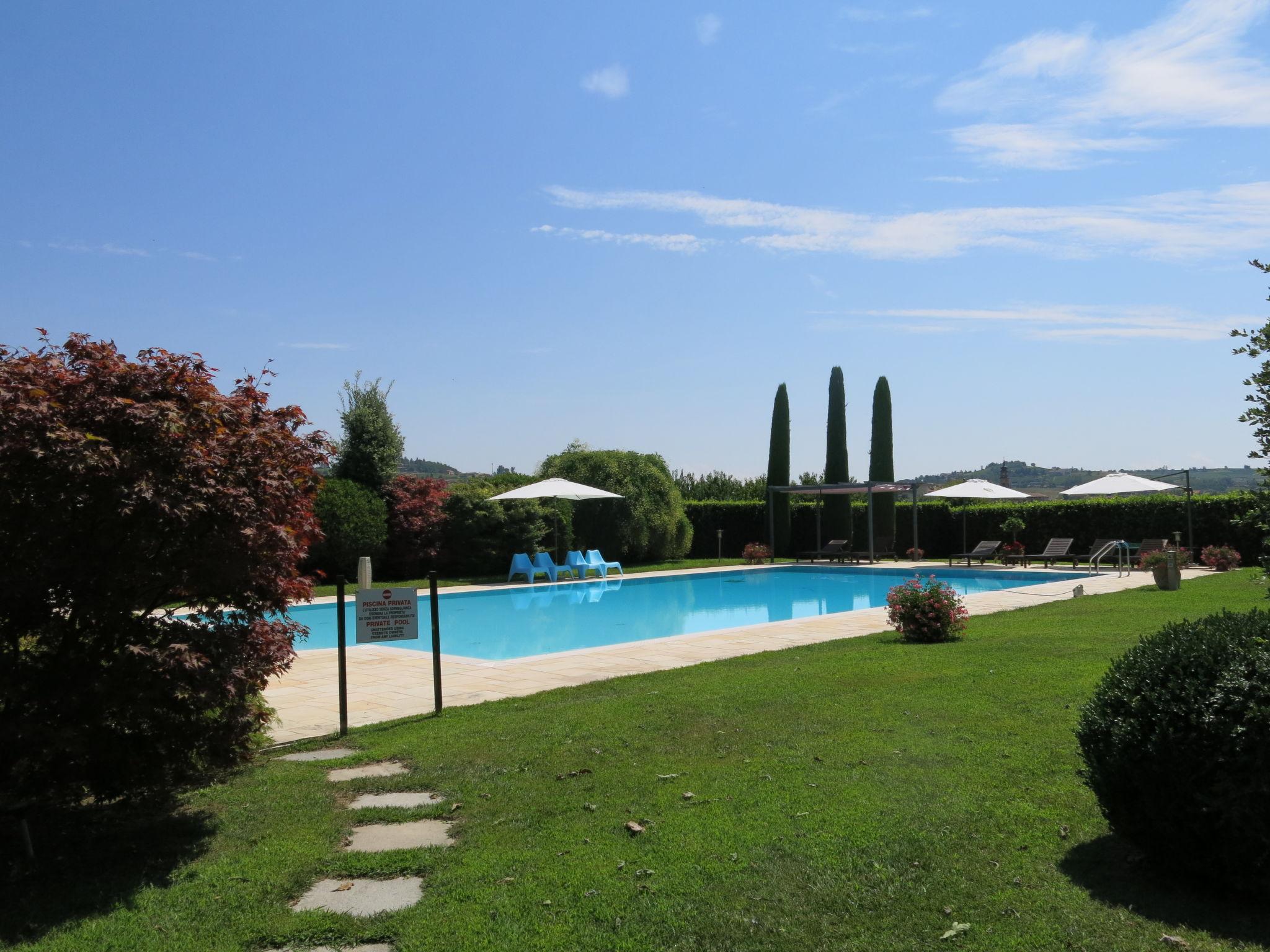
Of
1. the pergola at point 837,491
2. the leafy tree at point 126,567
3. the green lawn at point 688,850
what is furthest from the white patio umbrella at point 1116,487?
the leafy tree at point 126,567

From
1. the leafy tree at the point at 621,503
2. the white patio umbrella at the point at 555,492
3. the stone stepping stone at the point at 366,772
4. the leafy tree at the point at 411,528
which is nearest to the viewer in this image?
the stone stepping stone at the point at 366,772

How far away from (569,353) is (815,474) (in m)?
19.6

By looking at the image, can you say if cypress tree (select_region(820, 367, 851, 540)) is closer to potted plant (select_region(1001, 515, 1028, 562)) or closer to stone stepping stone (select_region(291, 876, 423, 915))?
potted plant (select_region(1001, 515, 1028, 562))

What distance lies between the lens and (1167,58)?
8.23 m

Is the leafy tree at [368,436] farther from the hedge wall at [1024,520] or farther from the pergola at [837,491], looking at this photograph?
the pergola at [837,491]

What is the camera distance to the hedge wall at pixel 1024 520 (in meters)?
22.7

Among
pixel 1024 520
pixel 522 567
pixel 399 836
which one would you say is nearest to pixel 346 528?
pixel 522 567

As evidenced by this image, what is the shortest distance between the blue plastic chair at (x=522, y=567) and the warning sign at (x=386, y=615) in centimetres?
1463

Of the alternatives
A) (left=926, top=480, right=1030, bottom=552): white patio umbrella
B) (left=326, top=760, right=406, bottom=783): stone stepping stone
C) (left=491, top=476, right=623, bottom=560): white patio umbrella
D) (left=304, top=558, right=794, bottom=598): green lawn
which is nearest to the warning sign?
(left=326, top=760, right=406, bottom=783): stone stepping stone

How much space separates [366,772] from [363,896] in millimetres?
1963

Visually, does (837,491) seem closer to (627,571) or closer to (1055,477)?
(627,571)

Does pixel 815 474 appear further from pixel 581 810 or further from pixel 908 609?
pixel 581 810

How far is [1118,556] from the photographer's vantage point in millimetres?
21734

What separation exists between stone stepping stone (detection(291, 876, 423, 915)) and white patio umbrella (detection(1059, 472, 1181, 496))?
22.3 m
